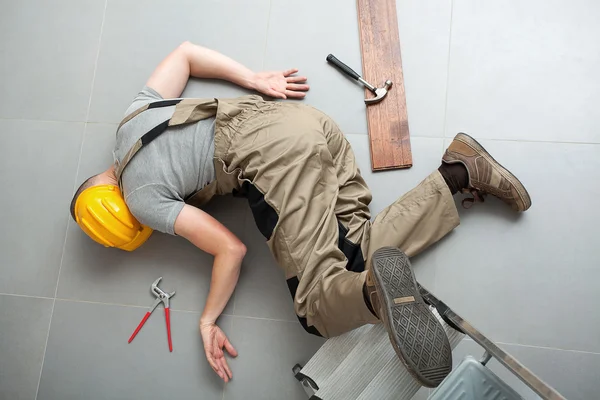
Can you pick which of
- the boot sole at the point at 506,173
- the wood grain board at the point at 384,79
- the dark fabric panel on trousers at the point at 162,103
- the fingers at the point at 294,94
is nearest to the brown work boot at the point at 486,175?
the boot sole at the point at 506,173

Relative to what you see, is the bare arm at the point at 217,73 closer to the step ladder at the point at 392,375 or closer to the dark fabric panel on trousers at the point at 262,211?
the dark fabric panel on trousers at the point at 262,211

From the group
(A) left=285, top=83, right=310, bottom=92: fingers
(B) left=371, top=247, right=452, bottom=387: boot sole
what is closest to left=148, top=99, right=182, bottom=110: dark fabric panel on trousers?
(A) left=285, top=83, right=310, bottom=92: fingers

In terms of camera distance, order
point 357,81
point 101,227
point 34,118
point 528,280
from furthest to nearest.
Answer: point 34,118
point 357,81
point 528,280
point 101,227

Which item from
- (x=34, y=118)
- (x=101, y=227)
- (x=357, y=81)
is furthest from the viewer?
(x=34, y=118)

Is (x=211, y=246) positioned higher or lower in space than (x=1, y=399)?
higher

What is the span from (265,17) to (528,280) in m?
1.29

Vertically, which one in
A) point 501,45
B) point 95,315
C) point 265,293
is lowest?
point 95,315

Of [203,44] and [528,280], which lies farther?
[203,44]

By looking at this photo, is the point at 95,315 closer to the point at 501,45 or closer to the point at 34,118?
the point at 34,118

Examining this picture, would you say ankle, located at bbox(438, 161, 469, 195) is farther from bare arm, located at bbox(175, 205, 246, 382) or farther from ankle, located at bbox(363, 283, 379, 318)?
bare arm, located at bbox(175, 205, 246, 382)

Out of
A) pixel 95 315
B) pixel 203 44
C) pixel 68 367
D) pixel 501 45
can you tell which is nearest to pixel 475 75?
pixel 501 45

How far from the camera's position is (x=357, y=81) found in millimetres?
1737

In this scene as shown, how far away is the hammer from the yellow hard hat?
0.85 meters

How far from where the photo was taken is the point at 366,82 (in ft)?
5.59
